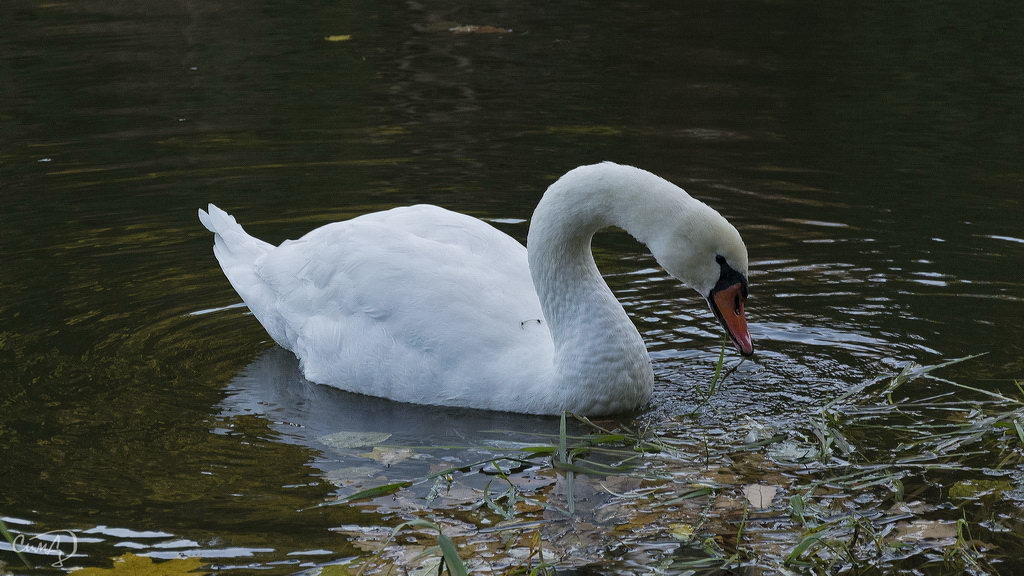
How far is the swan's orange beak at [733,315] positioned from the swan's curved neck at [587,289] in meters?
0.38

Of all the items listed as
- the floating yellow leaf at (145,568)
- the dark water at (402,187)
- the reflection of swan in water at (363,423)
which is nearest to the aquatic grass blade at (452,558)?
the dark water at (402,187)

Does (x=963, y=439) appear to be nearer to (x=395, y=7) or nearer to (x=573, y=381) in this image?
(x=573, y=381)

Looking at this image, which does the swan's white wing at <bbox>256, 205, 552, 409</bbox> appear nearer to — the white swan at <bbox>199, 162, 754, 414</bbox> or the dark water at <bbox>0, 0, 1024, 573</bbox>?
the white swan at <bbox>199, 162, 754, 414</bbox>

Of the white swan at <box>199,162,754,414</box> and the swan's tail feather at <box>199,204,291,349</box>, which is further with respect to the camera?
the swan's tail feather at <box>199,204,291,349</box>

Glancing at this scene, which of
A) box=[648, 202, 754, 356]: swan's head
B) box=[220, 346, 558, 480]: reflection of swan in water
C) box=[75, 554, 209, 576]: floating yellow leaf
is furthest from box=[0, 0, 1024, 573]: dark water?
box=[648, 202, 754, 356]: swan's head

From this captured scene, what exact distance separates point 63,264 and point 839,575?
228 inches

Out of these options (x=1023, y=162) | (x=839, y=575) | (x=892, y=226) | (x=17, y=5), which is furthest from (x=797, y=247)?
(x=17, y=5)

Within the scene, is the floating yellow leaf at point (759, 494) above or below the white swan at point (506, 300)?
below

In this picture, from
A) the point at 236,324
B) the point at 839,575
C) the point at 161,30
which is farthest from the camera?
the point at 161,30

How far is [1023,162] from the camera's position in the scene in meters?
10.5

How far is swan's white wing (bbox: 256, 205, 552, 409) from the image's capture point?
6.39 metres

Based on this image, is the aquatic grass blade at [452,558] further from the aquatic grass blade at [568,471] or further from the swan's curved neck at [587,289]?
the swan's curved neck at [587,289]

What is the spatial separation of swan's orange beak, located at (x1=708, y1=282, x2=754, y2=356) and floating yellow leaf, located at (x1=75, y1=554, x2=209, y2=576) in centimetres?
247

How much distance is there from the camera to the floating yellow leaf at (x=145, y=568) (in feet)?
16.0
